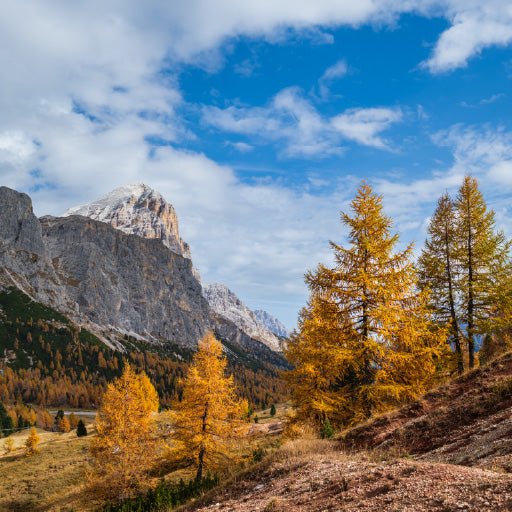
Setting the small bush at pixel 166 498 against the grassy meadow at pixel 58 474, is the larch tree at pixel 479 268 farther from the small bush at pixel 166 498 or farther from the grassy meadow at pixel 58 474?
the small bush at pixel 166 498

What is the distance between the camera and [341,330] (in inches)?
572

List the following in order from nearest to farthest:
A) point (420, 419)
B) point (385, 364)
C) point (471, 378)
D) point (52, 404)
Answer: point (420, 419)
point (471, 378)
point (385, 364)
point (52, 404)

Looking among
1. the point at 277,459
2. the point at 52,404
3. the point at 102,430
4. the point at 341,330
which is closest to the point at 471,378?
the point at 341,330

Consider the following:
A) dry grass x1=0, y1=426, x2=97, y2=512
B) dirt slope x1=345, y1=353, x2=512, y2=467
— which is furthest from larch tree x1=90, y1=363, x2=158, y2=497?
dirt slope x1=345, y1=353, x2=512, y2=467

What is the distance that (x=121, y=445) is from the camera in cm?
2367

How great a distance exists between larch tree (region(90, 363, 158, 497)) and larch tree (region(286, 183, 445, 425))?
53.9ft

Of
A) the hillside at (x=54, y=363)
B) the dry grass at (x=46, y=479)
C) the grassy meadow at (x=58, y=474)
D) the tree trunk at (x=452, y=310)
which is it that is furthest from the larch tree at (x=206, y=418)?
the hillside at (x=54, y=363)

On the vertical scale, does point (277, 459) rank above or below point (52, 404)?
above

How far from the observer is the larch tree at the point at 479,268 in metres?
18.6

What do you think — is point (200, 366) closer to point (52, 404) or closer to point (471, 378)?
point (471, 378)

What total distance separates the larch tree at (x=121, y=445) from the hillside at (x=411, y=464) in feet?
54.8

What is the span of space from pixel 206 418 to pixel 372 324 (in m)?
15.1

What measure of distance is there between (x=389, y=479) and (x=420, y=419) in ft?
15.7

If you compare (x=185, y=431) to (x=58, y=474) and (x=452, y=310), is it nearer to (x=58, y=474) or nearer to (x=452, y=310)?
(x=452, y=310)
